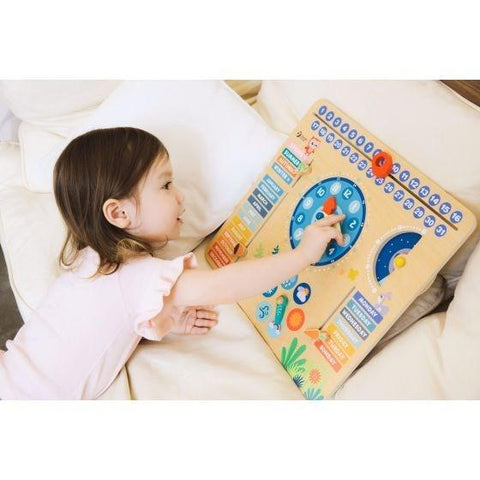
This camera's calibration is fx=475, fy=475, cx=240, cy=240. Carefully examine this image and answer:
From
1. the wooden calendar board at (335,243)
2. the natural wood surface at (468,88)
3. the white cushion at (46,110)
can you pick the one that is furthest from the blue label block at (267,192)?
the white cushion at (46,110)

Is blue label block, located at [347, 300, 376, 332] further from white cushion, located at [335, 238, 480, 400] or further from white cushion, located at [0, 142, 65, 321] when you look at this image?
white cushion, located at [0, 142, 65, 321]

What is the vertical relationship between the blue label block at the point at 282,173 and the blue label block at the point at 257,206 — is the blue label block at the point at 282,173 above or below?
above

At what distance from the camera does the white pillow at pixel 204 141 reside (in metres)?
0.91

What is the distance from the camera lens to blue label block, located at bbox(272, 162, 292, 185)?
2.77 ft

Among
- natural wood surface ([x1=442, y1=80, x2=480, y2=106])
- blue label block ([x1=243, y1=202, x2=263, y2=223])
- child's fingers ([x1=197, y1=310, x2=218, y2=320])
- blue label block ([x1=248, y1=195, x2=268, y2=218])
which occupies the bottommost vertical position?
child's fingers ([x1=197, y1=310, x2=218, y2=320])

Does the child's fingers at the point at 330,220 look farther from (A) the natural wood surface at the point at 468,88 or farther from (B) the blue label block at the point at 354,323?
(A) the natural wood surface at the point at 468,88

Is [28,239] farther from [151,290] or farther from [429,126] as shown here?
[429,126]

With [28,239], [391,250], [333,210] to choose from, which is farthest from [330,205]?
[28,239]

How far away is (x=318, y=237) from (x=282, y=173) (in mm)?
186

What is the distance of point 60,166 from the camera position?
0.80 meters

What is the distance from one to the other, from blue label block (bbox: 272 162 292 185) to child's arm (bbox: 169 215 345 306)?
158 millimetres

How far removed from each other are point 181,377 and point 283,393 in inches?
6.4

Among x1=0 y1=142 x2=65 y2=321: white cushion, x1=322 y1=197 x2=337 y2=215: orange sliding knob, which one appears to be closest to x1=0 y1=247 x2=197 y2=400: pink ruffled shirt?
x1=0 y1=142 x2=65 y2=321: white cushion
